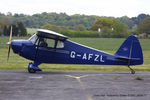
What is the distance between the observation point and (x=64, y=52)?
675 inches

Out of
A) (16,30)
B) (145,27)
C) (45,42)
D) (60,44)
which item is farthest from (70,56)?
(145,27)

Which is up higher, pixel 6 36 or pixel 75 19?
pixel 75 19

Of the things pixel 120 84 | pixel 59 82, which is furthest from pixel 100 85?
pixel 59 82

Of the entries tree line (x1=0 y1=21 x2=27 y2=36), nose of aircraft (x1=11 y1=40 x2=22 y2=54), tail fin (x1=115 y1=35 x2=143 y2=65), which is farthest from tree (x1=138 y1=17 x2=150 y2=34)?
nose of aircraft (x1=11 y1=40 x2=22 y2=54)

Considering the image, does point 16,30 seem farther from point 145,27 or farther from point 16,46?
point 16,46

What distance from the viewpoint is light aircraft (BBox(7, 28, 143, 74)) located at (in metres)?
16.9

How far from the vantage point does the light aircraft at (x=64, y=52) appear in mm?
16859

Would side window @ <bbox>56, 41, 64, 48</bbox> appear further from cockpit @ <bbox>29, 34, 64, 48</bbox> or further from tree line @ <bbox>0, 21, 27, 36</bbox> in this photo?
tree line @ <bbox>0, 21, 27, 36</bbox>

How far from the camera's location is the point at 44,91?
11297 mm

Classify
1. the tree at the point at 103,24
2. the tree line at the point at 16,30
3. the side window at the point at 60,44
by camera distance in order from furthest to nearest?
the tree at the point at 103,24 → the tree line at the point at 16,30 → the side window at the point at 60,44

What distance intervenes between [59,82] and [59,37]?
393 centimetres

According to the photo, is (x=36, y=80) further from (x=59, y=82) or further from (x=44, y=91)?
(x=44, y=91)

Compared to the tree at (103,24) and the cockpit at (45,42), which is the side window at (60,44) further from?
the tree at (103,24)

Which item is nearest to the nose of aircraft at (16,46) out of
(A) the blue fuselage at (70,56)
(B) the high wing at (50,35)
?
(A) the blue fuselage at (70,56)
